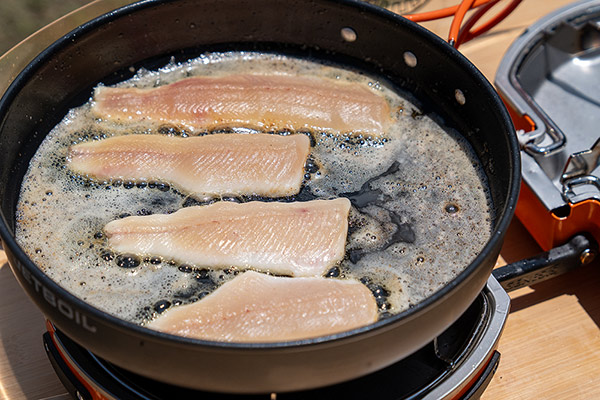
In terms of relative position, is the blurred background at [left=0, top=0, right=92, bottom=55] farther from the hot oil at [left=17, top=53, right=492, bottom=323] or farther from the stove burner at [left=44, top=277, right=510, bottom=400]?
the stove burner at [left=44, top=277, right=510, bottom=400]

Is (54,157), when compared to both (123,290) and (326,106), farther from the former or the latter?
(326,106)

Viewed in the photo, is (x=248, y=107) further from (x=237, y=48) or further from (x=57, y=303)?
(x=57, y=303)

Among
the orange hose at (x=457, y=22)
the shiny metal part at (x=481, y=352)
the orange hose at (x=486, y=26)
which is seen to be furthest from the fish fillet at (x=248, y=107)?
the shiny metal part at (x=481, y=352)

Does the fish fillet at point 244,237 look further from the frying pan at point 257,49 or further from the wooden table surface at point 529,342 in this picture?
the wooden table surface at point 529,342

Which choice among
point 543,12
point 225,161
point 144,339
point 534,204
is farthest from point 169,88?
point 543,12

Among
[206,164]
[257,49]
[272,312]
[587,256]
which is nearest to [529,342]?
[587,256]
